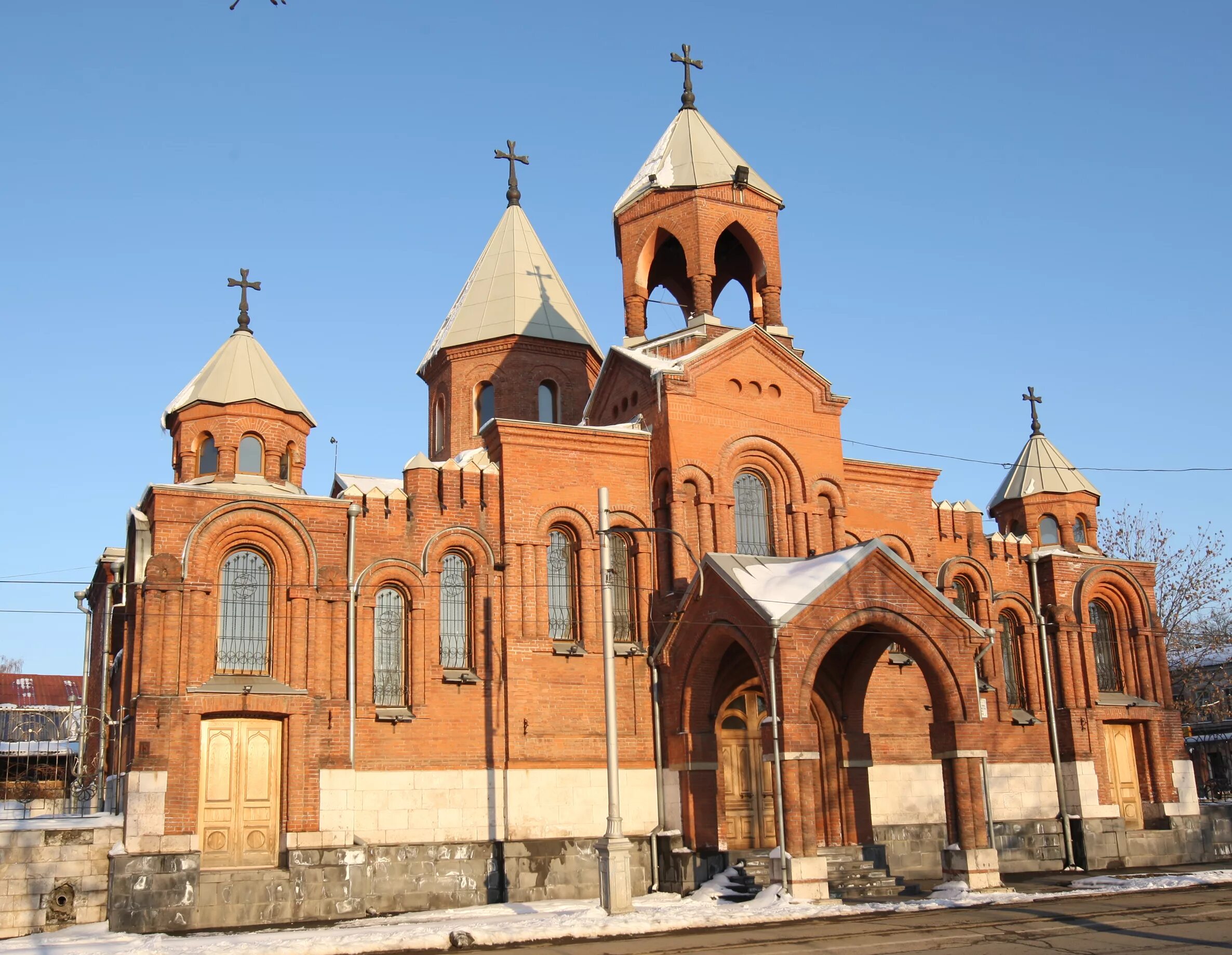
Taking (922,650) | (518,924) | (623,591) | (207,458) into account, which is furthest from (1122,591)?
(207,458)

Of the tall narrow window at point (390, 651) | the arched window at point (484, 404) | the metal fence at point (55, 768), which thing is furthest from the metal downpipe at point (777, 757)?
the metal fence at point (55, 768)

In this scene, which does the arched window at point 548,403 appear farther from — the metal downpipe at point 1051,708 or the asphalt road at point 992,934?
the asphalt road at point 992,934

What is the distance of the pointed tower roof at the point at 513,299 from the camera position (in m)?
32.0

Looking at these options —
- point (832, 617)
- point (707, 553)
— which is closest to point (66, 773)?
point (707, 553)

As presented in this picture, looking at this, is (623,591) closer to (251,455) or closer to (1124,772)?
(251,455)

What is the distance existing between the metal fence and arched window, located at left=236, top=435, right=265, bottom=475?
5798mm

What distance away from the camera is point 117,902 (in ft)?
63.7

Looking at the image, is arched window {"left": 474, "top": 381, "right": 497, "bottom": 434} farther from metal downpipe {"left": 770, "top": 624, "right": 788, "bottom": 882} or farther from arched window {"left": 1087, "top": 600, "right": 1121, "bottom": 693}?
arched window {"left": 1087, "top": 600, "right": 1121, "bottom": 693}

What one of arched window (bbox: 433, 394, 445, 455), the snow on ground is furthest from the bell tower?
the snow on ground

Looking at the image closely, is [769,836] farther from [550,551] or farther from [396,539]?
[396,539]

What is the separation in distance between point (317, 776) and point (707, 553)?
8274mm

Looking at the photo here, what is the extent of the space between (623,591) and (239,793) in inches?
328

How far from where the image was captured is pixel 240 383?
24.6m

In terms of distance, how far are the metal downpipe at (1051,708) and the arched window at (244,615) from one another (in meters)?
17.3
